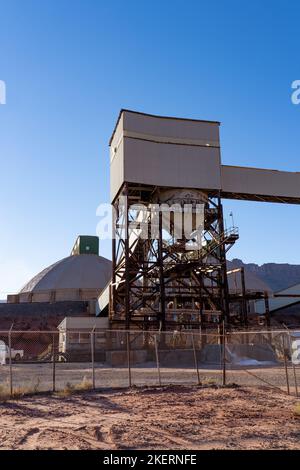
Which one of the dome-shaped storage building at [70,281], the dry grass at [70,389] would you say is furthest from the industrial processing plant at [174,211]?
the dome-shaped storage building at [70,281]

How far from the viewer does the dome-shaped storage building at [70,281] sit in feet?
235

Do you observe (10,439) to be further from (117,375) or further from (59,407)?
(117,375)

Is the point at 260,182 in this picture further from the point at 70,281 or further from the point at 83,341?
the point at 70,281

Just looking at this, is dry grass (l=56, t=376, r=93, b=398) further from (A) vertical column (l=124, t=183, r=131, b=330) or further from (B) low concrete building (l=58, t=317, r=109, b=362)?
(A) vertical column (l=124, t=183, r=131, b=330)

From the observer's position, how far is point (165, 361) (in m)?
33.9

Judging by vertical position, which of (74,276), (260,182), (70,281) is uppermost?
(260,182)

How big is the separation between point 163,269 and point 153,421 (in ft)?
93.9

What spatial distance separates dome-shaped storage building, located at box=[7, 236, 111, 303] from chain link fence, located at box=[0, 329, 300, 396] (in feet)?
92.4

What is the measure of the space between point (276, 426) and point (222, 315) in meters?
29.3

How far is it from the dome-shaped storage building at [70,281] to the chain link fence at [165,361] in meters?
28.2

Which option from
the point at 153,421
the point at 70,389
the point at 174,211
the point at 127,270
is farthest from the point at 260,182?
the point at 153,421

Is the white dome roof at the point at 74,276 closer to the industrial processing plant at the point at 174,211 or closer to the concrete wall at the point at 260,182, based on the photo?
the industrial processing plant at the point at 174,211

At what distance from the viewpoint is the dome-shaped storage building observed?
71.7 meters
